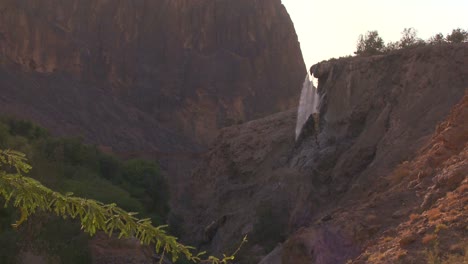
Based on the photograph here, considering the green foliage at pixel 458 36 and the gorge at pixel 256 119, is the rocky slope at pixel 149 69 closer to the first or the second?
the gorge at pixel 256 119

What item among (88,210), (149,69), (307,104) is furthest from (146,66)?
(88,210)

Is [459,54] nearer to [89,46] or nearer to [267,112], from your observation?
[89,46]

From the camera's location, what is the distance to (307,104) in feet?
148

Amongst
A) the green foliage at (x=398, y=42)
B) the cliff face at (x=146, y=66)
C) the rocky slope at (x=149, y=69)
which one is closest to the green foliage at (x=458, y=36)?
the green foliage at (x=398, y=42)

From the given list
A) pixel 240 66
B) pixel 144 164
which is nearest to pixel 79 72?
pixel 240 66

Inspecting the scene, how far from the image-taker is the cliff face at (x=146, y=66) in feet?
281

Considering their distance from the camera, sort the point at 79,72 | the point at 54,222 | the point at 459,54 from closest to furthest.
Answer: the point at 54,222
the point at 459,54
the point at 79,72

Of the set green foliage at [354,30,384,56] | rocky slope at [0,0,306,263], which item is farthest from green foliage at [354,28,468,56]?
rocky slope at [0,0,306,263]

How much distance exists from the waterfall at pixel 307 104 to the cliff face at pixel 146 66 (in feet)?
121

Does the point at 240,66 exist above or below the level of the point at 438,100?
above

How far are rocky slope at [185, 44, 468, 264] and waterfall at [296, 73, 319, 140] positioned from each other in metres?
1.31

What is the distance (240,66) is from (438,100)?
83.9m

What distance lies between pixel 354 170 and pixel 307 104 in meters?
15.3

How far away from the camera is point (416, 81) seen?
31.0m
